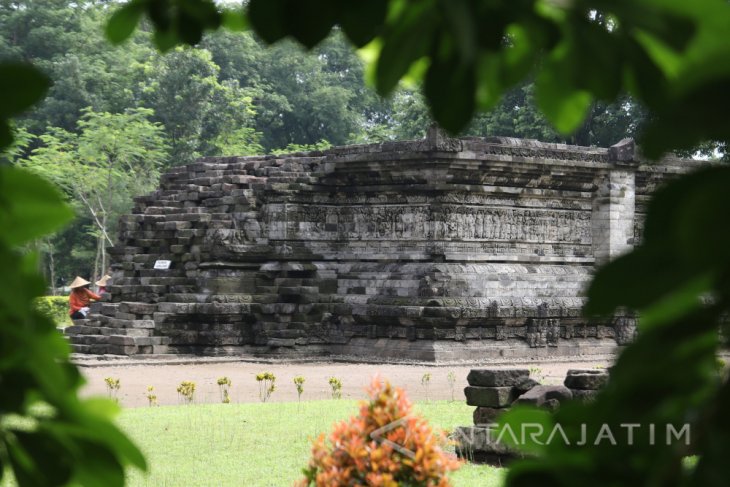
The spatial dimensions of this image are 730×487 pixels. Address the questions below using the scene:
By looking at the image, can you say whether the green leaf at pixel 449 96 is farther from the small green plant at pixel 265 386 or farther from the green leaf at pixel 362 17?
the small green plant at pixel 265 386

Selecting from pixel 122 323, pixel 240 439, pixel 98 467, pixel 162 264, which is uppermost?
pixel 162 264

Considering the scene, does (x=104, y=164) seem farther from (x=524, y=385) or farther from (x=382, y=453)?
(x=382, y=453)

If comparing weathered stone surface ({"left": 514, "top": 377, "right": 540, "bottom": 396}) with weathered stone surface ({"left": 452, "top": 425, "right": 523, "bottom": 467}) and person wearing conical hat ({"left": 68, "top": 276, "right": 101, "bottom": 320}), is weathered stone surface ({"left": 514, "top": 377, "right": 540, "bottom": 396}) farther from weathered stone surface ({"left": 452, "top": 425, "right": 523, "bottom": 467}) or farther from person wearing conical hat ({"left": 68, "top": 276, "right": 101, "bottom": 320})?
person wearing conical hat ({"left": 68, "top": 276, "right": 101, "bottom": 320})

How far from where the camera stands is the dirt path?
1466cm

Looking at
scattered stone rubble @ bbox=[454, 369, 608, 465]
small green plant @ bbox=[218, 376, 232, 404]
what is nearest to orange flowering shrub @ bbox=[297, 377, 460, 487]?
scattered stone rubble @ bbox=[454, 369, 608, 465]

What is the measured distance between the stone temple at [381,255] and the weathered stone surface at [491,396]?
8.90 metres

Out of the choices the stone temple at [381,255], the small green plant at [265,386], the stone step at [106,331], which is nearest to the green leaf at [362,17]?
the small green plant at [265,386]

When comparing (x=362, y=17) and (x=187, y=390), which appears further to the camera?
(x=187, y=390)

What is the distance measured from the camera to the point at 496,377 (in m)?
10.4

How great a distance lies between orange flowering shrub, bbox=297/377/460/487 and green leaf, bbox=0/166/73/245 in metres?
4.35

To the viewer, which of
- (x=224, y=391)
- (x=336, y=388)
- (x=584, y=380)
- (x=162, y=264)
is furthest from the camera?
(x=162, y=264)

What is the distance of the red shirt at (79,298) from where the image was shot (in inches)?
974

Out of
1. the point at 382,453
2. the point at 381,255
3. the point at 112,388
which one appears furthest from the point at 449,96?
the point at 381,255

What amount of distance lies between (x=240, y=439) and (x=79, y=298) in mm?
15213
